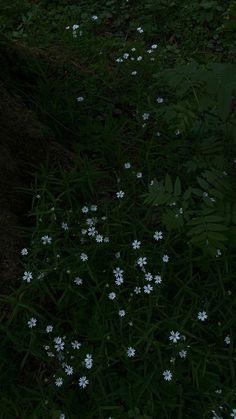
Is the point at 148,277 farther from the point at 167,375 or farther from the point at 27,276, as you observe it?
the point at 27,276

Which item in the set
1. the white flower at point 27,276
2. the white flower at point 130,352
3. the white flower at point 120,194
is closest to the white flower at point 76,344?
→ the white flower at point 130,352

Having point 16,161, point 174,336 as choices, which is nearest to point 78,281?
point 174,336

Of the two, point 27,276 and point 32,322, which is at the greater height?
point 27,276

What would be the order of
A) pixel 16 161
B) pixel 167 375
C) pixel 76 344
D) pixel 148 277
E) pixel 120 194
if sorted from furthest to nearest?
pixel 16 161, pixel 120 194, pixel 148 277, pixel 76 344, pixel 167 375

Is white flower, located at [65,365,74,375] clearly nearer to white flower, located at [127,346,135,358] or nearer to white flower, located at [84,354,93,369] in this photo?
white flower, located at [84,354,93,369]

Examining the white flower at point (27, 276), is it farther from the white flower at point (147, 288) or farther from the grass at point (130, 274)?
the white flower at point (147, 288)

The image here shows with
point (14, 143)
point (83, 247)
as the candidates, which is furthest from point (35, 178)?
point (83, 247)

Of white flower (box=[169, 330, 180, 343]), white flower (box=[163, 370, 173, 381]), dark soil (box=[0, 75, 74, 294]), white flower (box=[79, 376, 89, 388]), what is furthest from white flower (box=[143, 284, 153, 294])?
dark soil (box=[0, 75, 74, 294])

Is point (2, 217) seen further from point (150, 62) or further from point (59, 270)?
point (150, 62)
